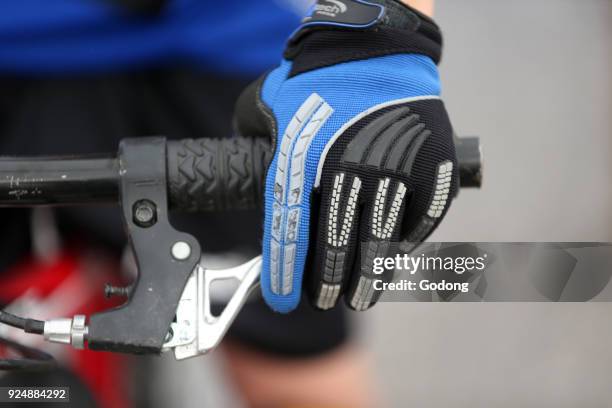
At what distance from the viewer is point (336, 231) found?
105cm

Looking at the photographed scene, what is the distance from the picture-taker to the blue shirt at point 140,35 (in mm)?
1467

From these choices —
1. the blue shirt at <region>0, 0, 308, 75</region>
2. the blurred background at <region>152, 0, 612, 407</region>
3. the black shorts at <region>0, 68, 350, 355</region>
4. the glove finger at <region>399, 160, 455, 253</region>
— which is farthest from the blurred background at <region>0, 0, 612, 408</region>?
the glove finger at <region>399, 160, 455, 253</region>

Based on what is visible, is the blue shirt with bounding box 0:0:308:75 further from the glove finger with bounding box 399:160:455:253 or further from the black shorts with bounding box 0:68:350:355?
the glove finger with bounding box 399:160:455:253

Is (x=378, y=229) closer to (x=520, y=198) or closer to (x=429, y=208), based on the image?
(x=429, y=208)

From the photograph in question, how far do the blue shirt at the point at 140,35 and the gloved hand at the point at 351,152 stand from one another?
0.46 meters

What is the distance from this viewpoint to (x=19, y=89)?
1.55 m

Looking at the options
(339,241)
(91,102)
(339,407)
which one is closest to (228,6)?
(91,102)

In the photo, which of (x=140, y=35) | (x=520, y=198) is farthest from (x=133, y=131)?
(x=520, y=198)

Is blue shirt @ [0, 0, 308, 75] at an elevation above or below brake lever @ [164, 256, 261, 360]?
above

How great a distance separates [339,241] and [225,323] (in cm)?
17

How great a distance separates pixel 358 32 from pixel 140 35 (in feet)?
1.84

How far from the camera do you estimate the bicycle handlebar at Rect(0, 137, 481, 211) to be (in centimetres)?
107
